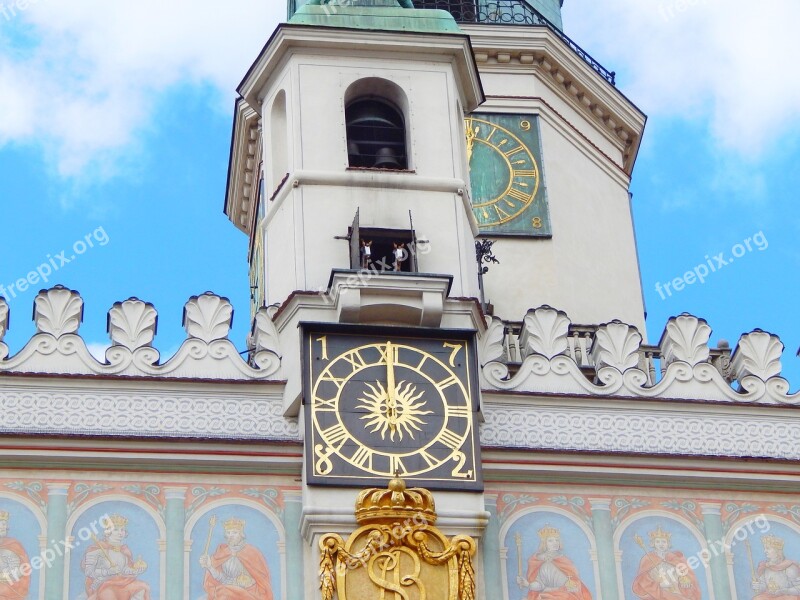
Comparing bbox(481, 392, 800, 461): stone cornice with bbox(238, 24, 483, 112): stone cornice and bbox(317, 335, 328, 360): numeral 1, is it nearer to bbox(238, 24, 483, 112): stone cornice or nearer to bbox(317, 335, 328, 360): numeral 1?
bbox(317, 335, 328, 360): numeral 1

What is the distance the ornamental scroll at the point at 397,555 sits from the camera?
1357 cm

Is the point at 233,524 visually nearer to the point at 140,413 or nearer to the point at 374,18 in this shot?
the point at 140,413

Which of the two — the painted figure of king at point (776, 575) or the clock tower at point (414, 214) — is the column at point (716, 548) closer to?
the painted figure of king at point (776, 575)

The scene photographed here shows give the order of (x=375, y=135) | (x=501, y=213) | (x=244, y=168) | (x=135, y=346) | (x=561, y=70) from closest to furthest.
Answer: (x=135, y=346) → (x=375, y=135) → (x=501, y=213) → (x=561, y=70) → (x=244, y=168)

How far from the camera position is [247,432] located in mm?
14273

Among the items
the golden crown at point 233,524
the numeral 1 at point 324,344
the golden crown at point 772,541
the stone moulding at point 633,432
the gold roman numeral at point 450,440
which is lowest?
the golden crown at point 772,541

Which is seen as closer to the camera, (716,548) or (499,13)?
(716,548)

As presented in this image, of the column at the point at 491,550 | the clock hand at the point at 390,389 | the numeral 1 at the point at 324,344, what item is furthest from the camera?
the numeral 1 at the point at 324,344

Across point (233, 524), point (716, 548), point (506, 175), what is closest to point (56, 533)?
point (233, 524)

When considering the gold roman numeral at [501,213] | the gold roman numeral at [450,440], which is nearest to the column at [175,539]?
the gold roman numeral at [450,440]

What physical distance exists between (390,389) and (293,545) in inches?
43.2

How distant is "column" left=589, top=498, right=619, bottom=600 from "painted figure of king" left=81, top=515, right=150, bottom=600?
262 cm

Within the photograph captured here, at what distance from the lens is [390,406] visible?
14.2 m

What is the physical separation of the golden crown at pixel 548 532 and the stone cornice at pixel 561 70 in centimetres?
572
